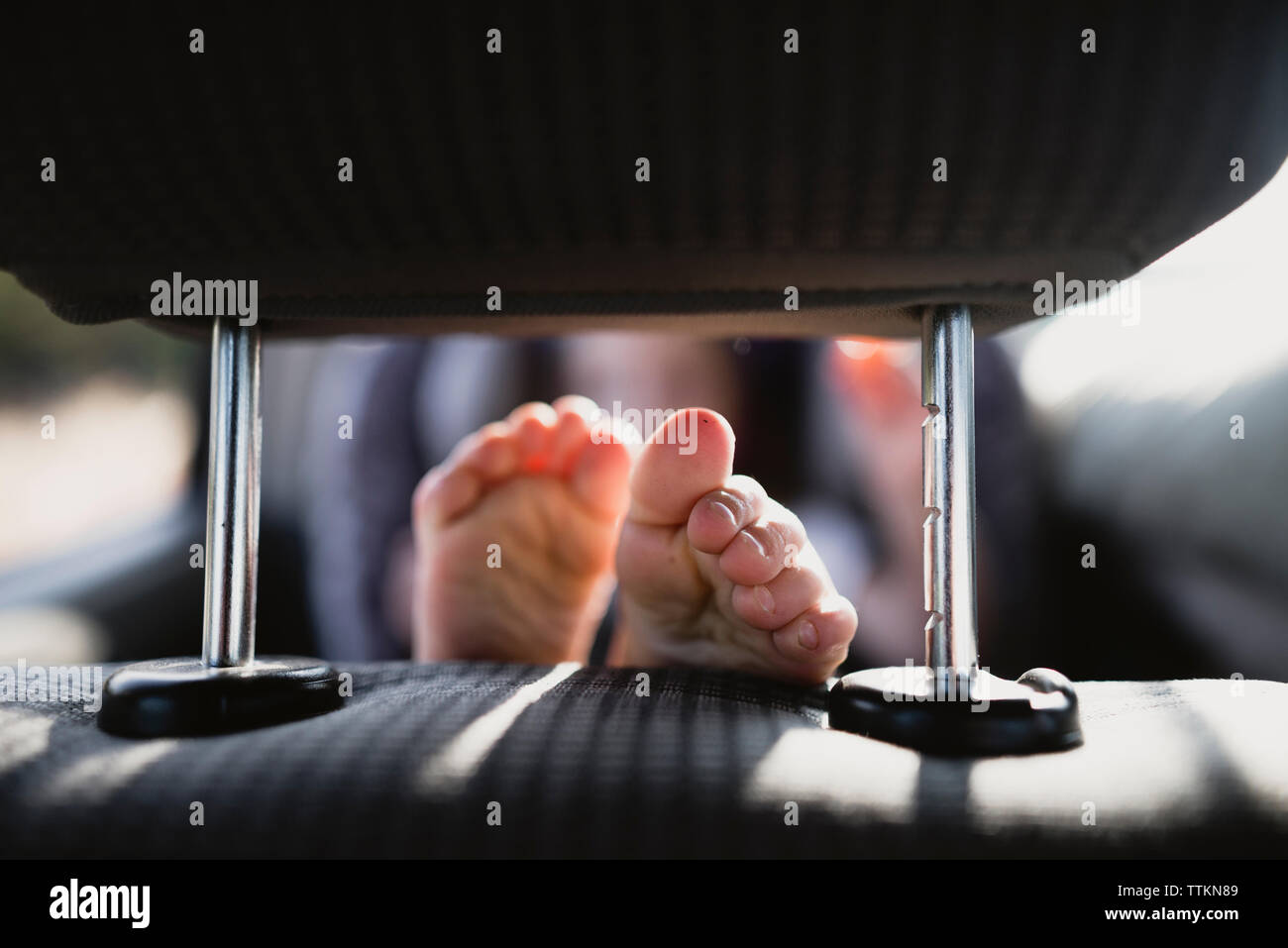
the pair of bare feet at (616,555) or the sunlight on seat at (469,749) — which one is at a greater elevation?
the pair of bare feet at (616,555)

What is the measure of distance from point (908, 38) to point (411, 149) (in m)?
0.15

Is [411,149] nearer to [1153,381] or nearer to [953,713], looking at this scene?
[953,713]

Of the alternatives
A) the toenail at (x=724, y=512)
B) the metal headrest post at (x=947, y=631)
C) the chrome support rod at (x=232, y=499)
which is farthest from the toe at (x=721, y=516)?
the chrome support rod at (x=232, y=499)

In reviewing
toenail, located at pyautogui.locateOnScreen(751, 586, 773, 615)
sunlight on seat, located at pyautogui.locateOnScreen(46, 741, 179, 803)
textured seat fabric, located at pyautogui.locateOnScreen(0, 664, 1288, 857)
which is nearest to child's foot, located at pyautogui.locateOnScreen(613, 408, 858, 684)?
toenail, located at pyautogui.locateOnScreen(751, 586, 773, 615)

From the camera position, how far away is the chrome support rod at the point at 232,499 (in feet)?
1.29

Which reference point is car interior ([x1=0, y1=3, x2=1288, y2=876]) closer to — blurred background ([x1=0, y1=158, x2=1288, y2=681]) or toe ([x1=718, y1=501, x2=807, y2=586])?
toe ([x1=718, y1=501, x2=807, y2=586])

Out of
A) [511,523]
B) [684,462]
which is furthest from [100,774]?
[511,523]

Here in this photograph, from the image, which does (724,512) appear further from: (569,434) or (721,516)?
(569,434)

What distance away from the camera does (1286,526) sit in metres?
0.60

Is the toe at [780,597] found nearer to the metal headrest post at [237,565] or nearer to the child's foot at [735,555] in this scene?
the child's foot at [735,555]

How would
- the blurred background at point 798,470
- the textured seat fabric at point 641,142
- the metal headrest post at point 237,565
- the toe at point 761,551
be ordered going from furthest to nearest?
the blurred background at point 798,470
the toe at point 761,551
the metal headrest post at point 237,565
the textured seat fabric at point 641,142

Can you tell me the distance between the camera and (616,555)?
557mm

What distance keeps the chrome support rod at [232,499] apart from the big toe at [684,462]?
0.64 ft
